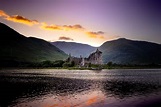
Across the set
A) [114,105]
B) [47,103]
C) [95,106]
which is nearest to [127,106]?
[114,105]

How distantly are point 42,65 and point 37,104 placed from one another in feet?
556

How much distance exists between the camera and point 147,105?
95.6 ft

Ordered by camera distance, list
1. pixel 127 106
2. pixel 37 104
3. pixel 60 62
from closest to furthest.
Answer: pixel 127 106
pixel 37 104
pixel 60 62

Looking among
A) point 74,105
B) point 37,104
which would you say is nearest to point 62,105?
point 74,105

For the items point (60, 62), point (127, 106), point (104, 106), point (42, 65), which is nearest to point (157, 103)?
point (127, 106)

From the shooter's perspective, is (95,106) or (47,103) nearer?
(95,106)

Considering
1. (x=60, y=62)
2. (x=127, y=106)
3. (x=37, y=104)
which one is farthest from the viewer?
(x=60, y=62)

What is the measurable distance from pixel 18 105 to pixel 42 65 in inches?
6697

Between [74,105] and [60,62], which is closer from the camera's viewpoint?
[74,105]

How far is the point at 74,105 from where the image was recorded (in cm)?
2925

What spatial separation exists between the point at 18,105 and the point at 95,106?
10169mm

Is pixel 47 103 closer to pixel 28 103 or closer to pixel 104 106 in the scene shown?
pixel 28 103

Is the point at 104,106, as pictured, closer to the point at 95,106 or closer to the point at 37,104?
the point at 95,106

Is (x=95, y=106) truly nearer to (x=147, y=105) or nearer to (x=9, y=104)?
(x=147, y=105)
